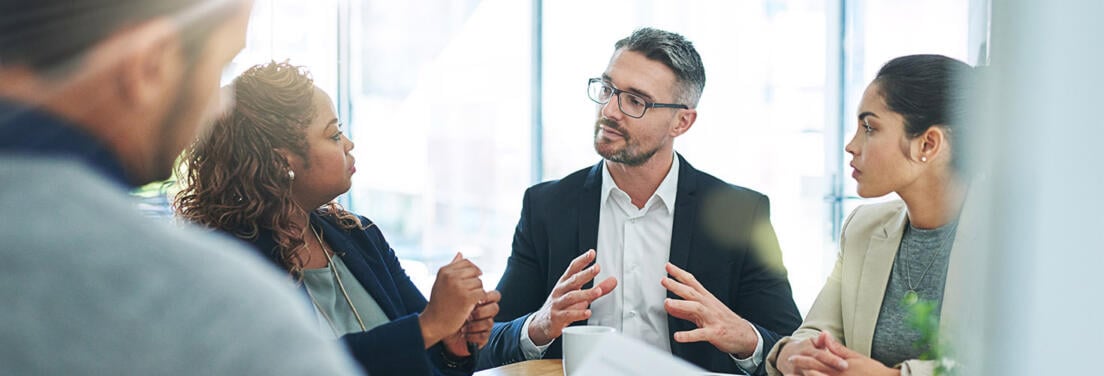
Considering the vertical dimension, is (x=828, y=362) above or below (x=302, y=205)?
below

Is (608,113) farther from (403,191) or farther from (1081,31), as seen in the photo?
(403,191)

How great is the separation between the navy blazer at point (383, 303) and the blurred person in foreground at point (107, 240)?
0.86 m

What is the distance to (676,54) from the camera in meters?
2.11

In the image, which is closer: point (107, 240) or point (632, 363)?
point (107, 240)

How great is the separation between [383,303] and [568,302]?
321mm

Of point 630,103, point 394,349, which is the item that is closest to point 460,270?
point 394,349

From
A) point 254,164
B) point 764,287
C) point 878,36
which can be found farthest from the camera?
point 878,36

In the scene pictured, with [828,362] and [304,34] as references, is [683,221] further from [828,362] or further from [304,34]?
[304,34]

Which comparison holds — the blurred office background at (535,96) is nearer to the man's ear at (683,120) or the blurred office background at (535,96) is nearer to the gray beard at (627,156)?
the man's ear at (683,120)

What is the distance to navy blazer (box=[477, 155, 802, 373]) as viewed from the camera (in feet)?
5.95

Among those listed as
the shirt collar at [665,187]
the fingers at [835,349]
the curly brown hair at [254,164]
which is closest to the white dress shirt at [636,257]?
the shirt collar at [665,187]

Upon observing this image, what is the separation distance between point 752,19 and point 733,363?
291 cm

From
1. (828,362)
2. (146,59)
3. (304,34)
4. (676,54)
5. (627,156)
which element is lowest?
(828,362)

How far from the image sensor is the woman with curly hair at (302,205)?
1381mm
